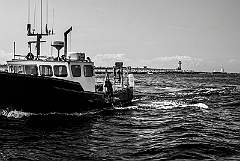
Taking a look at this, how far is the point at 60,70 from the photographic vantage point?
17984 millimetres

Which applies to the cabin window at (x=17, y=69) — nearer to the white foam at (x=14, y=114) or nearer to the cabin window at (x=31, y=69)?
the cabin window at (x=31, y=69)

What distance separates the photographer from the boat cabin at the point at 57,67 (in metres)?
17.8

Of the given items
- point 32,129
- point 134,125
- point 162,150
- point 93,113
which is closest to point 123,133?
point 134,125

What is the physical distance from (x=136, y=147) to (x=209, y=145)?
2.99 metres

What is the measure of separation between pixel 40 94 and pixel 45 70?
1974 mm

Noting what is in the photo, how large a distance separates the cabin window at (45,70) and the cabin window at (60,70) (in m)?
0.31

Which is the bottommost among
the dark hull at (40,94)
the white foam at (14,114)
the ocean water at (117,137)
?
the ocean water at (117,137)

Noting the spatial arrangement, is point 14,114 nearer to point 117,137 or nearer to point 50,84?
point 50,84

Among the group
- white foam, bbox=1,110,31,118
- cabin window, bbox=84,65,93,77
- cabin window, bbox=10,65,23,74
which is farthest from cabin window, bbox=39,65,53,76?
white foam, bbox=1,110,31,118

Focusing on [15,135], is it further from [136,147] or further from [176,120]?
[176,120]

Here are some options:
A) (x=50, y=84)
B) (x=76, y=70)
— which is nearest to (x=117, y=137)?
(x=50, y=84)

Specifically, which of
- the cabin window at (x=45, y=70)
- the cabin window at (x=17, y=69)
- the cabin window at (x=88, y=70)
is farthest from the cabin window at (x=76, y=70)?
the cabin window at (x=17, y=69)

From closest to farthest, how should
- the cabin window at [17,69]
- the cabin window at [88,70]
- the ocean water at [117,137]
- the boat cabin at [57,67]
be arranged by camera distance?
the ocean water at [117,137]
the boat cabin at [57,67]
the cabin window at [17,69]
the cabin window at [88,70]

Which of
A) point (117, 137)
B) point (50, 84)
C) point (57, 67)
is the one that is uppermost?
point (57, 67)
